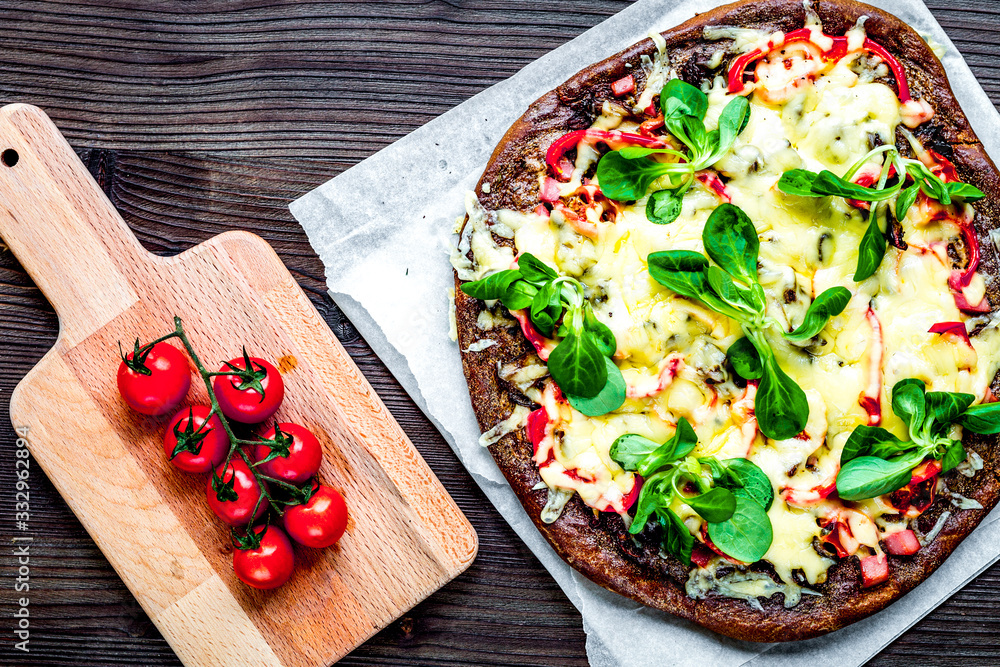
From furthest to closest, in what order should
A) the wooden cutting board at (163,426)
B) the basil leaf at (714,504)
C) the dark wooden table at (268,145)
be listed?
the dark wooden table at (268,145) < the wooden cutting board at (163,426) < the basil leaf at (714,504)

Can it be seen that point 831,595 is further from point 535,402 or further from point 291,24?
point 291,24

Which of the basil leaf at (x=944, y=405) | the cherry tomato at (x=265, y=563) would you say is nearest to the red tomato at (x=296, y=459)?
the cherry tomato at (x=265, y=563)

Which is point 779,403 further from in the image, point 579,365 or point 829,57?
point 829,57

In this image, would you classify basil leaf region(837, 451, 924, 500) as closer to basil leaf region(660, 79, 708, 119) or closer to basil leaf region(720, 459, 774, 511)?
basil leaf region(720, 459, 774, 511)

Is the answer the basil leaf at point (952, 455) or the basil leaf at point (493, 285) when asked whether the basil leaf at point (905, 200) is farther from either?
the basil leaf at point (493, 285)

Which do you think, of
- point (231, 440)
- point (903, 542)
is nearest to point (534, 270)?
point (231, 440)

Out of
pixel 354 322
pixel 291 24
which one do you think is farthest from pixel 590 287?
pixel 291 24
